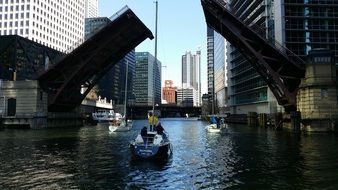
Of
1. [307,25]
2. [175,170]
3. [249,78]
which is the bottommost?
[175,170]

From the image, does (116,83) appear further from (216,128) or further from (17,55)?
(216,128)

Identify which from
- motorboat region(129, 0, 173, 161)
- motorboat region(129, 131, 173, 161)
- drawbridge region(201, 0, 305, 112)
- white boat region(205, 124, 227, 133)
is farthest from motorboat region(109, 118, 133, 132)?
motorboat region(129, 131, 173, 161)

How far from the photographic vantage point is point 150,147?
2261 cm

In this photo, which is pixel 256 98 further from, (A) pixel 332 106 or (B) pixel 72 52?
(B) pixel 72 52

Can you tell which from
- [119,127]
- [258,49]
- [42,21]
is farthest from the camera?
[42,21]

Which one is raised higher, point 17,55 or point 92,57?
point 17,55

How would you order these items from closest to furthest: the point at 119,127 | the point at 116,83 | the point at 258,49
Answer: the point at 258,49, the point at 119,127, the point at 116,83

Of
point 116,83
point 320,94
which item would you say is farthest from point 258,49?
point 116,83

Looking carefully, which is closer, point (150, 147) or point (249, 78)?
point (150, 147)

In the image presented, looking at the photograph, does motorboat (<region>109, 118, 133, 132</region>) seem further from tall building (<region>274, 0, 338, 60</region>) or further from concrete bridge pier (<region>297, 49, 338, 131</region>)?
tall building (<region>274, 0, 338, 60</region>)

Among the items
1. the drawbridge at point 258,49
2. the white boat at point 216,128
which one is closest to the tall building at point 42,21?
the white boat at point 216,128

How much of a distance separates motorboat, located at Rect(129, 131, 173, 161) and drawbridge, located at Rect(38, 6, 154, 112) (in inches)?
1030

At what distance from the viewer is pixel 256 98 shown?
83.1 metres

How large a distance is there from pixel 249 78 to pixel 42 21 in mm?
92180
